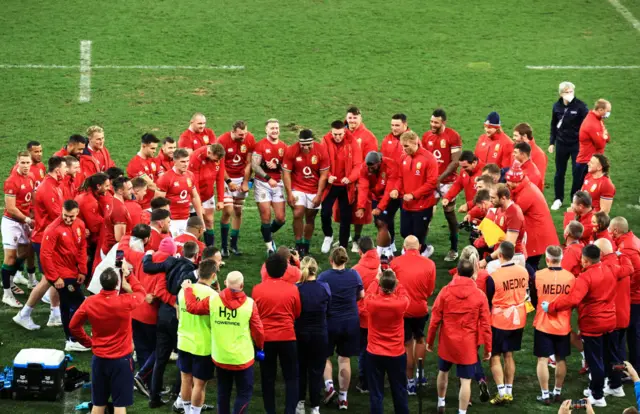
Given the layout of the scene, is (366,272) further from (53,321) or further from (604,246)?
(53,321)

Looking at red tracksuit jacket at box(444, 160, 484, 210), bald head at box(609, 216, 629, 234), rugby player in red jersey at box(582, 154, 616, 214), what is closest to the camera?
bald head at box(609, 216, 629, 234)

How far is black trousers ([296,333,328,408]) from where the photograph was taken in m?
10.7

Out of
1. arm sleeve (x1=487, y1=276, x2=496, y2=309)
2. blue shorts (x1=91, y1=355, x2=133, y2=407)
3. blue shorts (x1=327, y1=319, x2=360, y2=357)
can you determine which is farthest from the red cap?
blue shorts (x1=91, y1=355, x2=133, y2=407)

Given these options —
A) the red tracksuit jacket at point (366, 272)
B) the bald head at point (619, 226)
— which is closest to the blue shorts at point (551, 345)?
the bald head at point (619, 226)

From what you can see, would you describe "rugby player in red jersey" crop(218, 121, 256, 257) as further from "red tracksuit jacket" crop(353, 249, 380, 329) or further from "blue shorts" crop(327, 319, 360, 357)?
"blue shorts" crop(327, 319, 360, 357)

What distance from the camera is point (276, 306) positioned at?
10328mm

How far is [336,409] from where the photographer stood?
11156mm

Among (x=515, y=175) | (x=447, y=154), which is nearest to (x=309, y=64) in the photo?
(x=447, y=154)

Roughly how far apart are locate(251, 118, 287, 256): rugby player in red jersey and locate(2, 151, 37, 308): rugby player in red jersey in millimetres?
3177

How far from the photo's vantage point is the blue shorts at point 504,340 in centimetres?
1114

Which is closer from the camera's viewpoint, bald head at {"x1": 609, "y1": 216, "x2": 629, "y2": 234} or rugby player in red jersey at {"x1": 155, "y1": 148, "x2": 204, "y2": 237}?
bald head at {"x1": 609, "y1": 216, "x2": 629, "y2": 234}

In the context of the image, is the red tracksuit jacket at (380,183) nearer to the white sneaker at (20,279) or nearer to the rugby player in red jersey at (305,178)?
the rugby player in red jersey at (305,178)

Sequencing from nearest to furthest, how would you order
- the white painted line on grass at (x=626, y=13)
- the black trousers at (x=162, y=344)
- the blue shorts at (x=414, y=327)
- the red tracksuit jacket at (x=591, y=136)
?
the black trousers at (x=162, y=344), the blue shorts at (x=414, y=327), the red tracksuit jacket at (x=591, y=136), the white painted line on grass at (x=626, y=13)

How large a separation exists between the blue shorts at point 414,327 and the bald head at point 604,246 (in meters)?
1.98
